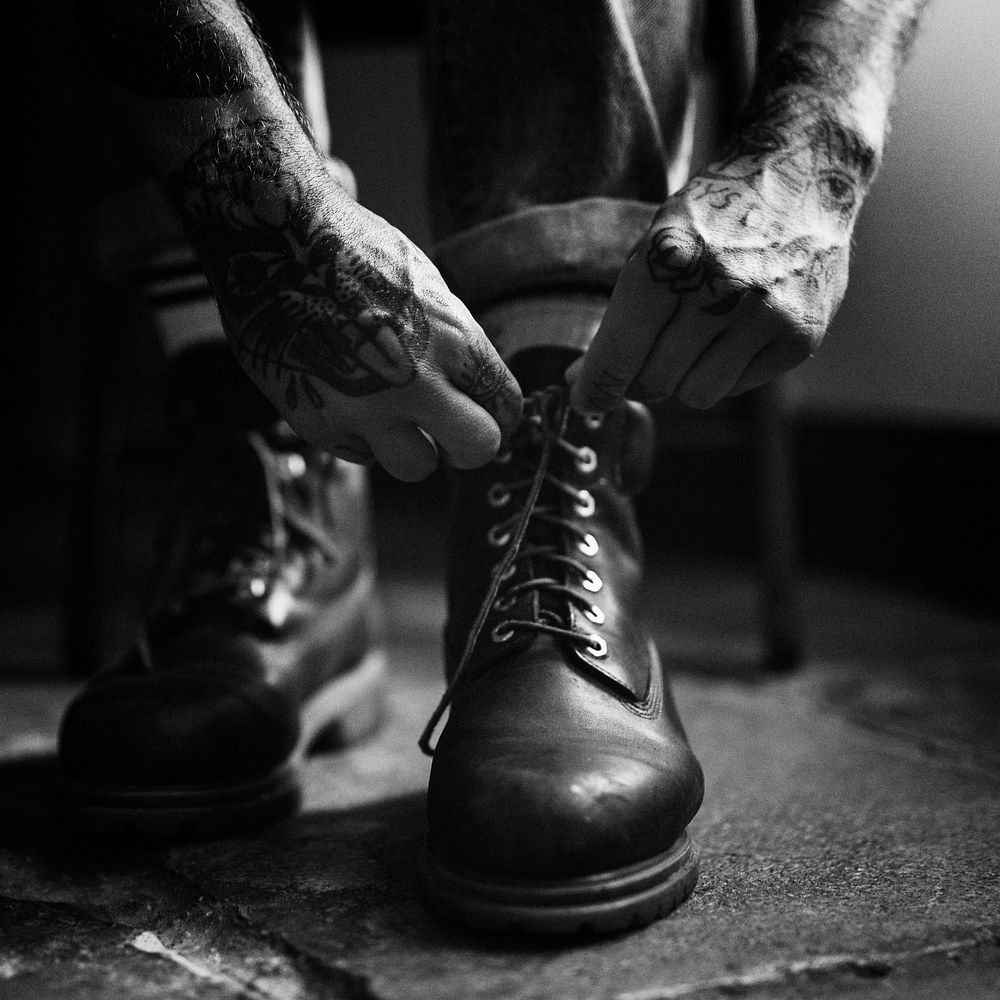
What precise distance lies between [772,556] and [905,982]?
0.83 m

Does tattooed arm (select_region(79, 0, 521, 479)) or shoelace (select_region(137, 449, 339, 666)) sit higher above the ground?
tattooed arm (select_region(79, 0, 521, 479))

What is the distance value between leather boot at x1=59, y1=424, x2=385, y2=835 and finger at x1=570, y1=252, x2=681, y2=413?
1.16 ft

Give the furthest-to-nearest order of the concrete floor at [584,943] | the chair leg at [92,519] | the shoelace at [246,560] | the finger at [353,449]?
the chair leg at [92,519]
the shoelace at [246,560]
the finger at [353,449]
the concrete floor at [584,943]

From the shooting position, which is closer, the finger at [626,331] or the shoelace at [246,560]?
the finger at [626,331]

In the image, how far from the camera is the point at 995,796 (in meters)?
0.85

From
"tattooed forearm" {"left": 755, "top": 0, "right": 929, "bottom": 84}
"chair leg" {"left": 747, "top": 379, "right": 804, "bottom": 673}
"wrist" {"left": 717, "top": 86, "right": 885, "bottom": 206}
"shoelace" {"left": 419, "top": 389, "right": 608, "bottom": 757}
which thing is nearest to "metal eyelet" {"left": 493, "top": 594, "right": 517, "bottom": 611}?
"shoelace" {"left": 419, "top": 389, "right": 608, "bottom": 757}

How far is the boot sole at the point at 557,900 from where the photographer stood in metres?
0.56

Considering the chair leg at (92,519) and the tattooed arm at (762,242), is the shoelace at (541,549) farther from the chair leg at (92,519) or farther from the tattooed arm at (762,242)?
the chair leg at (92,519)

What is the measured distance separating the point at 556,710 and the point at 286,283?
309 mm

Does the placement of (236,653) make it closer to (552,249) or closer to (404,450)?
(404,450)

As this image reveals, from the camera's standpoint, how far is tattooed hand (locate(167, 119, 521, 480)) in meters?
0.63

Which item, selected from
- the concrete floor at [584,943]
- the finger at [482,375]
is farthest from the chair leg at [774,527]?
the finger at [482,375]

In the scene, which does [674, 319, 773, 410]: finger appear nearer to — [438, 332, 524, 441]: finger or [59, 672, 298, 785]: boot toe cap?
[438, 332, 524, 441]: finger

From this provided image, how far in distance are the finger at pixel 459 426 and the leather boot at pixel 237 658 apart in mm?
274
